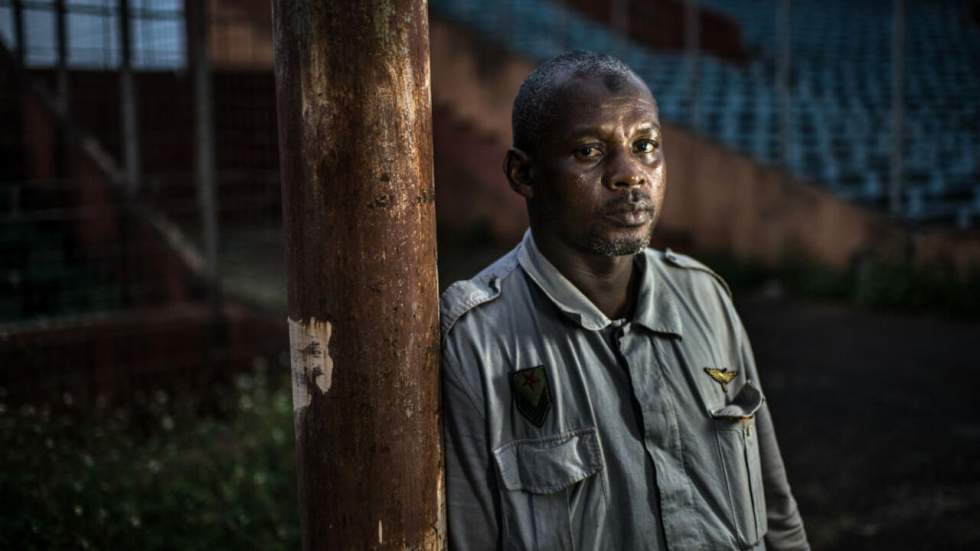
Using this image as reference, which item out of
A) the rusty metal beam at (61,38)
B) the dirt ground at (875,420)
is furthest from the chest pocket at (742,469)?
the rusty metal beam at (61,38)

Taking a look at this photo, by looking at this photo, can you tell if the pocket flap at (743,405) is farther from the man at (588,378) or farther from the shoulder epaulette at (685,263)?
the shoulder epaulette at (685,263)

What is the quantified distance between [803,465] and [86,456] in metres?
3.39

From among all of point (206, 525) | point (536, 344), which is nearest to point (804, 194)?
point (206, 525)

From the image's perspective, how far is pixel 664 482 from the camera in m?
1.97

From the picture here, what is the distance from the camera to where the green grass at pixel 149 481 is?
3.10 meters

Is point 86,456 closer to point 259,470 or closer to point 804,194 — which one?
point 259,470

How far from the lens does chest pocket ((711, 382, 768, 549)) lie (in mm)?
2033

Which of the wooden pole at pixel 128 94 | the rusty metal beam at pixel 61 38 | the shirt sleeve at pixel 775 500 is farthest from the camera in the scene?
the wooden pole at pixel 128 94

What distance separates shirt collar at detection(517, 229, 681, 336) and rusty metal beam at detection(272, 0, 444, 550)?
335 millimetres

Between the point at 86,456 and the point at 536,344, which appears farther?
the point at 86,456

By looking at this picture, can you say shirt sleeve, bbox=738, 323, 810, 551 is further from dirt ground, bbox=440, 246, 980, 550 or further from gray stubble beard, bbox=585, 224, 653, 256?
dirt ground, bbox=440, 246, 980, 550

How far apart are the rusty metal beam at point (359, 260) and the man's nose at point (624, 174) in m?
0.39

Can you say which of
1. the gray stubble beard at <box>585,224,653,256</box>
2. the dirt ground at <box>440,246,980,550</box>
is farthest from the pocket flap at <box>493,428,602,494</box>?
the dirt ground at <box>440,246,980,550</box>

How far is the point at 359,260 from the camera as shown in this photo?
5.72 ft
